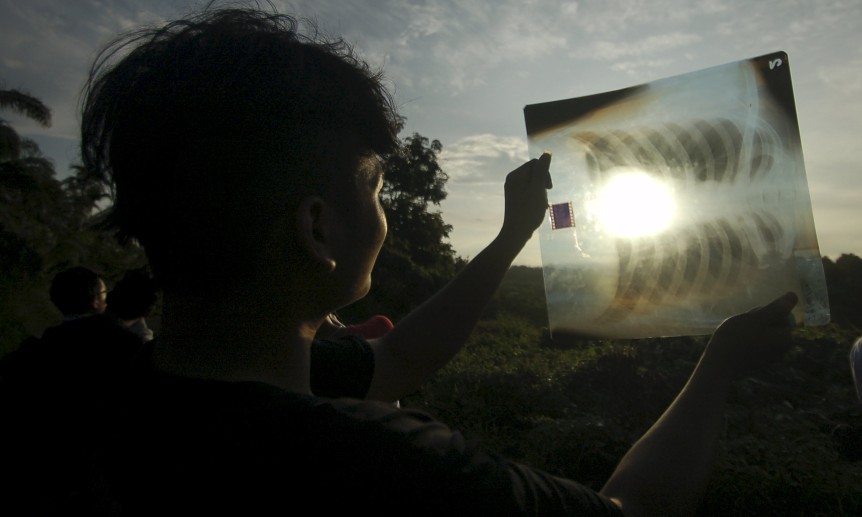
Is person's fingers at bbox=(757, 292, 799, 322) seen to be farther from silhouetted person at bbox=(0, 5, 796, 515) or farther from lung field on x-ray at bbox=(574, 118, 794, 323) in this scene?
lung field on x-ray at bbox=(574, 118, 794, 323)

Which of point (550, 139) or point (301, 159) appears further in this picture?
point (550, 139)

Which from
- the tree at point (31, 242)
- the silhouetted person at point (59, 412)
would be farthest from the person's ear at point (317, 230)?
the tree at point (31, 242)

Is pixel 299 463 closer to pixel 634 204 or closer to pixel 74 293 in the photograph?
pixel 634 204

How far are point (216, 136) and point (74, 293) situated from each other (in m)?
3.51

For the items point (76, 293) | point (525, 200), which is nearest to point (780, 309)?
point (525, 200)

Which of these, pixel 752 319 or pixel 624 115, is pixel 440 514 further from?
pixel 624 115

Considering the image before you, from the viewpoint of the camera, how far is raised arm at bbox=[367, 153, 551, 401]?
1.29 metres

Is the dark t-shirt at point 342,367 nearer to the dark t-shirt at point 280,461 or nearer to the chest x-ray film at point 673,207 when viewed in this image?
the dark t-shirt at point 280,461

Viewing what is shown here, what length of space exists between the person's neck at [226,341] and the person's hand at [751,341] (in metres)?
0.65

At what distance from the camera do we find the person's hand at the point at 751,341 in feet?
3.04

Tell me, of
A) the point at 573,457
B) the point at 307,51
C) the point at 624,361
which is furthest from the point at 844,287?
the point at 307,51

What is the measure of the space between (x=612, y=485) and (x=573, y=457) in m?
3.46

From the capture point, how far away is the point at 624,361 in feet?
18.8

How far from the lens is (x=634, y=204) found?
1.57m
